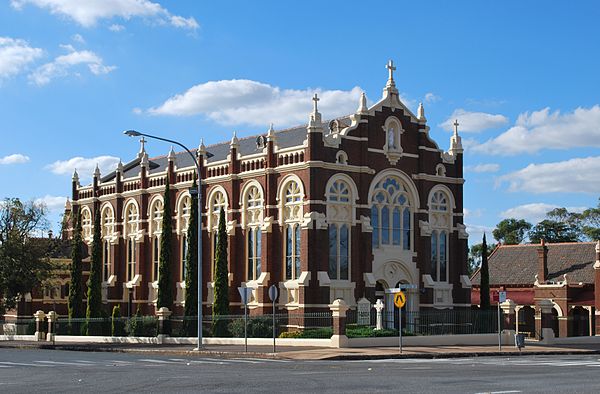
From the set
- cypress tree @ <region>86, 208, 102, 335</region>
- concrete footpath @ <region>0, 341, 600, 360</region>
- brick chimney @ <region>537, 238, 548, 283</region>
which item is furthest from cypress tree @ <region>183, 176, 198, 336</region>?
brick chimney @ <region>537, 238, 548, 283</region>

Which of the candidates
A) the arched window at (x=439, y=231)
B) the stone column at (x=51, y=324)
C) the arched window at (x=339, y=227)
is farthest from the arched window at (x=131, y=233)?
the arched window at (x=439, y=231)

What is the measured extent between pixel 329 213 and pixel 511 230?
74082 millimetres

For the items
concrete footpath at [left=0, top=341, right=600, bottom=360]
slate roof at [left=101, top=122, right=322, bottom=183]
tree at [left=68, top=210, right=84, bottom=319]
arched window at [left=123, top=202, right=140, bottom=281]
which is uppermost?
slate roof at [left=101, top=122, right=322, bottom=183]

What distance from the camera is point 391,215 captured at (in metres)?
53.1

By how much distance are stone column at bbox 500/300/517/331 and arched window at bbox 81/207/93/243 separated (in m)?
32.7

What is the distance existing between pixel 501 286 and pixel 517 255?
12.6 ft

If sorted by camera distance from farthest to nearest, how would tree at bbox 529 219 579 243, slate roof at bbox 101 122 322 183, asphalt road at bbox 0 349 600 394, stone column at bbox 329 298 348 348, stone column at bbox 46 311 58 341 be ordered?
tree at bbox 529 219 579 243, slate roof at bbox 101 122 322 183, stone column at bbox 46 311 58 341, stone column at bbox 329 298 348 348, asphalt road at bbox 0 349 600 394

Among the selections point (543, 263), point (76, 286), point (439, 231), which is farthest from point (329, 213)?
point (543, 263)

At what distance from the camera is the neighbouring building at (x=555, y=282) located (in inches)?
2552

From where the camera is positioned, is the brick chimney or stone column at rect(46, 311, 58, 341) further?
the brick chimney

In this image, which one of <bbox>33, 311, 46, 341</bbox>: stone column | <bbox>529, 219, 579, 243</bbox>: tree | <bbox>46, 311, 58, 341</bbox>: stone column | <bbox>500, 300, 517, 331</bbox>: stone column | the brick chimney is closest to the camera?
<bbox>500, 300, 517, 331</bbox>: stone column

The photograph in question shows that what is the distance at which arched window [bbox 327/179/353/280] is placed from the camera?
4988cm

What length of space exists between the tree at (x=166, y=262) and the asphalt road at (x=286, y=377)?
71.5 ft

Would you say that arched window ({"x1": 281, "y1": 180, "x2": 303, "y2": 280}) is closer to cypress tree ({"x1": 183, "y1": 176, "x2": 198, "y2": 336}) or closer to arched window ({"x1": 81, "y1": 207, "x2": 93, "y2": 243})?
cypress tree ({"x1": 183, "y1": 176, "x2": 198, "y2": 336})
